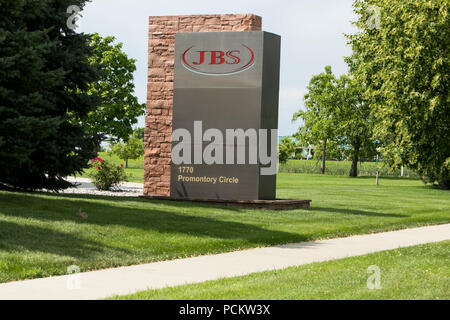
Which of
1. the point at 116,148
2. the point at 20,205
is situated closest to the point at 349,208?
the point at 20,205

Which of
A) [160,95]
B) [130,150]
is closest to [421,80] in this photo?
[160,95]

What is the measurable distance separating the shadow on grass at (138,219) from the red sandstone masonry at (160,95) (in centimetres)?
488

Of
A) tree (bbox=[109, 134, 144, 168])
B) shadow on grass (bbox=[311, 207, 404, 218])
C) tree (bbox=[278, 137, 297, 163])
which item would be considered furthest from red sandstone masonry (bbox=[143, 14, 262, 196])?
tree (bbox=[109, 134, 144, 168])

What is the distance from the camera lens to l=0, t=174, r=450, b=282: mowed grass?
9.14m

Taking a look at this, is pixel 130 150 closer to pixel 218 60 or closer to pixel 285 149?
pixel 285 149

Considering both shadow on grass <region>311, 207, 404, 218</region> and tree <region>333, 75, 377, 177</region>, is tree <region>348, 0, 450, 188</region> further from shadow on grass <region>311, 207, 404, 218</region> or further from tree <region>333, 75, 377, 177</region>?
tree <region>333, 75, 377, 177</region>

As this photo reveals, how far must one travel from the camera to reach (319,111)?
66562 millimetres

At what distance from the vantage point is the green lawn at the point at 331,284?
705cm

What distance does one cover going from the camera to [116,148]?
8238 centimetres

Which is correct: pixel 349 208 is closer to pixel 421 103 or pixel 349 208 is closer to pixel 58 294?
pixel 421 103

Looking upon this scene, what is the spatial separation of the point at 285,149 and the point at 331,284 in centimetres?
7666

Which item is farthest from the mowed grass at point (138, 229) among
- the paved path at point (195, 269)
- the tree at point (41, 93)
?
the tree at point (41, 93)

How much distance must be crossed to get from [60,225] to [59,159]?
415 cm

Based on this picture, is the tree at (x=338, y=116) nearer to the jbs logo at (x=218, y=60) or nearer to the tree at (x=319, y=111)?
the tree at (x=319, y=111)
